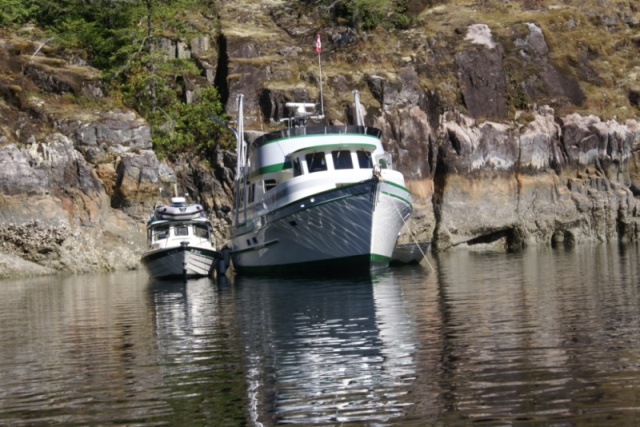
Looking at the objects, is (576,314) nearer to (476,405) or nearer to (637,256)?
(476,405)

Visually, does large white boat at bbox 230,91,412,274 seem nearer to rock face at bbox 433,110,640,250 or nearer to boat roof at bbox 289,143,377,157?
boat roof at bbox 289,143,377,157

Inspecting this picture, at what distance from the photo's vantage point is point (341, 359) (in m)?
13.8

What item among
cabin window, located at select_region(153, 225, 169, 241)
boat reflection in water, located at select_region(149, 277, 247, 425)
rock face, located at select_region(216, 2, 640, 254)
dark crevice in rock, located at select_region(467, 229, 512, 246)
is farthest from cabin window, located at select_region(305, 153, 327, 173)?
dark crevice in rock, located at select_region(467, 229, 512, 246)

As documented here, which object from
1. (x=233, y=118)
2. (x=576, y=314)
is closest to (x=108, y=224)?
(x=233, y=118)

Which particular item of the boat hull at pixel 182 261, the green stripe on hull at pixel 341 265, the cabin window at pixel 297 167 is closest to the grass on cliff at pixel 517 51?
the boat hull at pixel 182 261

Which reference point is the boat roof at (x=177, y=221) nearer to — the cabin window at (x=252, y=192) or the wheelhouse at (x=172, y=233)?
the wheelhouse at (x=172, y=233)

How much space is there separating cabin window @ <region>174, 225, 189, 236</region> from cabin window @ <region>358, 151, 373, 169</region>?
32.4 feet

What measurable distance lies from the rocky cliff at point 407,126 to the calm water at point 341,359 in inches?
1009

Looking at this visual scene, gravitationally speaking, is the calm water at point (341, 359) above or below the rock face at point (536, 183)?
below

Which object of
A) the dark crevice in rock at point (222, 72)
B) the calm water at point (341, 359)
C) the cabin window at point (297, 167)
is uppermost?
the dark crevice in rock at point (222, 72)

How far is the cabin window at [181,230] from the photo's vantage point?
42.8 metres

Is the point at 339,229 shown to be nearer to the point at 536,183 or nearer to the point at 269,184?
the point at 269,184

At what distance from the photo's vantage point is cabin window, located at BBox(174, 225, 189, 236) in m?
42.8

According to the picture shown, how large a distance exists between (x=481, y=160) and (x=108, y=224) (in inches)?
992
